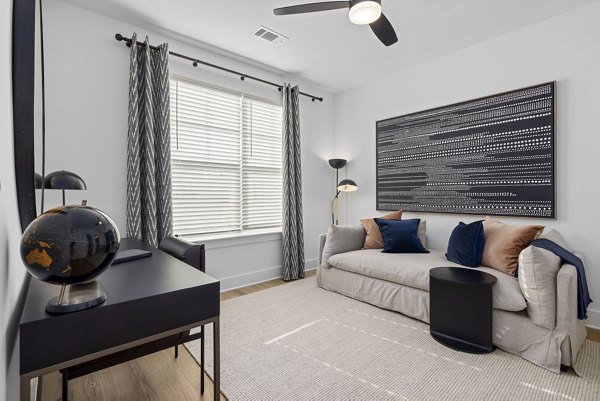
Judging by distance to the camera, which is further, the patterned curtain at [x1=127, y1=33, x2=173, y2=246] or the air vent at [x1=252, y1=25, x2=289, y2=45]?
the air vent at [x1=252, y1=25, x2=289, y2=45]

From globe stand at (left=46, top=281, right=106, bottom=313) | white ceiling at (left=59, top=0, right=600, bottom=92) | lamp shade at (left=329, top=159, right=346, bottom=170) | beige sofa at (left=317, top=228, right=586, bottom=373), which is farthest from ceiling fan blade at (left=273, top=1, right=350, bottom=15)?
lamp shade at (left=329, top=159, right=346, bottom=170)

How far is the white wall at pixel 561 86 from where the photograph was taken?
2.38 metres

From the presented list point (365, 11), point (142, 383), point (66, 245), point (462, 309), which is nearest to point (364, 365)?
point (462, 309)

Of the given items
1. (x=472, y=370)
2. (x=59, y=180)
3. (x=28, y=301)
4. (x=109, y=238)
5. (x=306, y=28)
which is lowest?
(x=472, y=370)

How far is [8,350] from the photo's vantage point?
2.58 ft

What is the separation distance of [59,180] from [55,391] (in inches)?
47.2

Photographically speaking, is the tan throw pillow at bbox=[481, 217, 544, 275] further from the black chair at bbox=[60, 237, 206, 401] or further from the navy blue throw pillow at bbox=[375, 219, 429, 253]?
the black chair at bbox=[60, 237, 206, 401]

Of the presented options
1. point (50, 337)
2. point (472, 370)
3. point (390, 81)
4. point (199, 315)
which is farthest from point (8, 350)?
point (390, 81)

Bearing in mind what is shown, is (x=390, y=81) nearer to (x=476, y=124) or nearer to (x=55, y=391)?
(x=476, y=124)

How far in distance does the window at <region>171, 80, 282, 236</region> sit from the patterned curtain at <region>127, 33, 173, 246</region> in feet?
0.88

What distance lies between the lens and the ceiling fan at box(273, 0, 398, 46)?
1829 millimetres

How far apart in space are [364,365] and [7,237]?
6.25 ft

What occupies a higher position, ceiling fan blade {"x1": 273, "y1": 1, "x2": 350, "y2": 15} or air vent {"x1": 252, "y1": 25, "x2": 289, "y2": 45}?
air vent {"x1": 252, "y1": 25, "x2": 289, "y2": 45}

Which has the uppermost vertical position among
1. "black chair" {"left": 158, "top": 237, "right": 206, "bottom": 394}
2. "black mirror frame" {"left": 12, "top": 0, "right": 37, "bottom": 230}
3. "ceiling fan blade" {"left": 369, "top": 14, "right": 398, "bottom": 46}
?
"ceiling fan blade" {"left": 369, "top": 14, "right": 398, "bottom": 46}
